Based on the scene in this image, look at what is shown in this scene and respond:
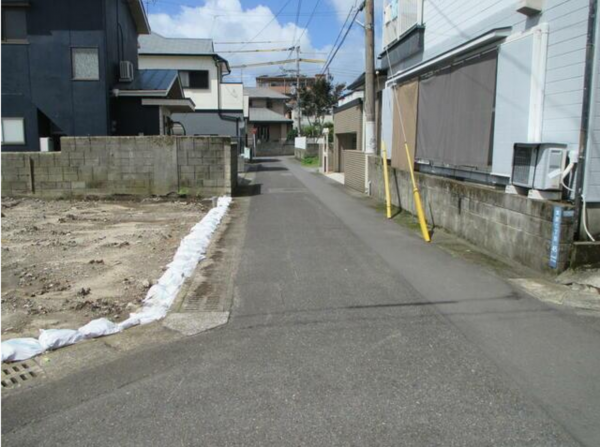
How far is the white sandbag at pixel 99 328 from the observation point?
15.9 ft

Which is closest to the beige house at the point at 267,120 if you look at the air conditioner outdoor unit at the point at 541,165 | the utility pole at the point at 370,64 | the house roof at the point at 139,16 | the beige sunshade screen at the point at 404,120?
the house roof at the point at 139,16

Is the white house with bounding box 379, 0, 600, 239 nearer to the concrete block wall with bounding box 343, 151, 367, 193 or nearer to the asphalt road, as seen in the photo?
the asphalt road

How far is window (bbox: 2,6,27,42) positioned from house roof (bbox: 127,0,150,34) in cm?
518

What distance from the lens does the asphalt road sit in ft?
10.7

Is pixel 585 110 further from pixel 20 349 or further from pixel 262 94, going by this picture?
pixel 262 94

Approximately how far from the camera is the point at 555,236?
21.3 feet

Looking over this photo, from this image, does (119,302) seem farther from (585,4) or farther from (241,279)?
(585,4)

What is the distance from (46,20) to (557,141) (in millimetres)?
17828

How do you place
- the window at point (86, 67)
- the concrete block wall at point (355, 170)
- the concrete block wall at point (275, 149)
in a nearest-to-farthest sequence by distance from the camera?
the concrete block wall at point (355, 170)
the window at point (86, 67)
the concrete block wall at point (275, 149)

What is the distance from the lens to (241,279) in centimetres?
685

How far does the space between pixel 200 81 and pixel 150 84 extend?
1469 cm

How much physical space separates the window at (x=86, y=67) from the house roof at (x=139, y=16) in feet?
16.8

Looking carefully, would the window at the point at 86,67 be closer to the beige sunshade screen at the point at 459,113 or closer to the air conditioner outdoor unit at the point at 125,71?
the air conditioner outdoor unit at the point at 125,71

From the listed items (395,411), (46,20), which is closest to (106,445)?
(395,411)
